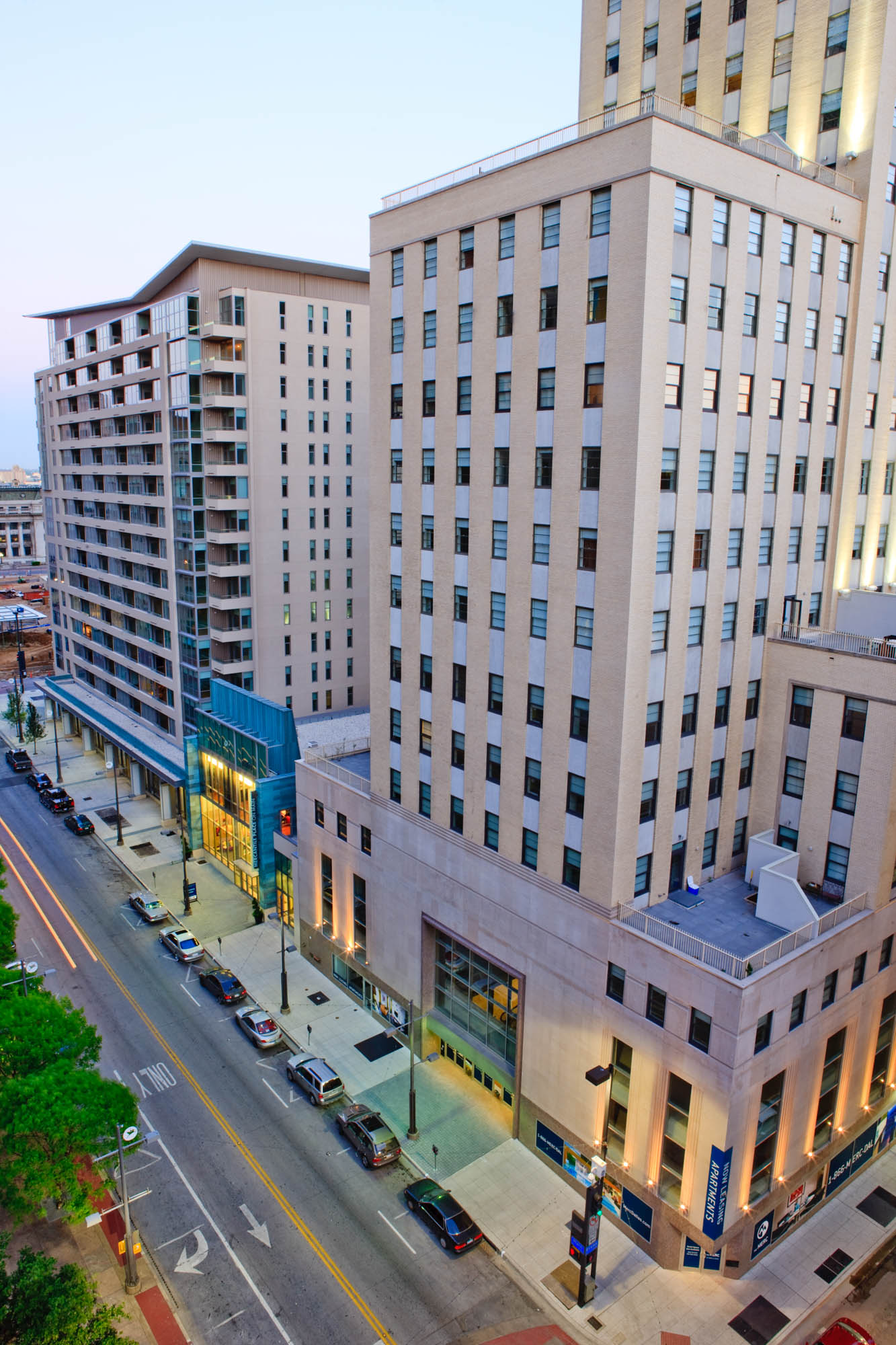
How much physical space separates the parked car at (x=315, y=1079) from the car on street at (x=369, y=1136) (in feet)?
4.72

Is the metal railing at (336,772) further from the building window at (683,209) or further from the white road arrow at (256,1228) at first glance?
the building window at (683,209)

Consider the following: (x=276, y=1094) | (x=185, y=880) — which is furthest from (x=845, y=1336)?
(x=185, y=880)

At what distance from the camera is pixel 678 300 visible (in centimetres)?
3108

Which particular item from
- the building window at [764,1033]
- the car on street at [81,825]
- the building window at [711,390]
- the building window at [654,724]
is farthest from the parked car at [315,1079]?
the car on street at [81,825]

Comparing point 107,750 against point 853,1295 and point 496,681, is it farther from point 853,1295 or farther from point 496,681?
point 853,1295

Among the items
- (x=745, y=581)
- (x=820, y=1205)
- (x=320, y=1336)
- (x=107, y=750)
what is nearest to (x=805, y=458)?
(x=745, y=581)

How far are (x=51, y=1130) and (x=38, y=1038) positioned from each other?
449cm

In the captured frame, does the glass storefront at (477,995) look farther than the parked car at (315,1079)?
No

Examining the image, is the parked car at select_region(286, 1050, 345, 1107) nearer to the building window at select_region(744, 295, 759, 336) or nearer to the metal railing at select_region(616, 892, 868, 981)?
the metal railing at select_region(616, 892, 868, 981)

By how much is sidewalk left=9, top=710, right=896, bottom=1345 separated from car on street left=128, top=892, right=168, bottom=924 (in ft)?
19.3

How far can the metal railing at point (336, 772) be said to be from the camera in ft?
154

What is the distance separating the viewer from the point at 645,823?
112 feet

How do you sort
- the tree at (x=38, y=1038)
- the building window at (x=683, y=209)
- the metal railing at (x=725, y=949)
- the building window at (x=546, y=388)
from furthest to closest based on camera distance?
1. the building window at (x=546, y=388)
2. the tree at (x=38, y=1038)
3. the metal railing at (x=725, y=949)
4. the building window at (x=683, y=209)

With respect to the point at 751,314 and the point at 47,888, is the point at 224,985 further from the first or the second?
the point at 751,314
